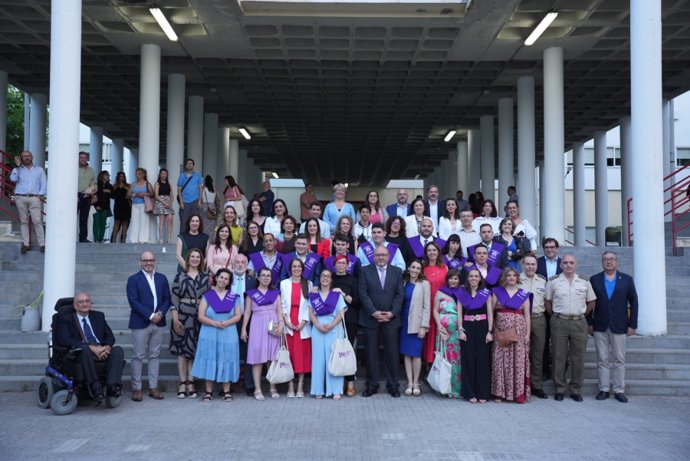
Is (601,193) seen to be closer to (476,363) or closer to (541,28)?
(541,28)

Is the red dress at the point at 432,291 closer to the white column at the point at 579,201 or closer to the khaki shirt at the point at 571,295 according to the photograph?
the khaki shirt at the point at 571,295

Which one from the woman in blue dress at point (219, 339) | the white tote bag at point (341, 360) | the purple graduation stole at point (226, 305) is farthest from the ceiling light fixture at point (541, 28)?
the purple graduation stole at point (226, 305)

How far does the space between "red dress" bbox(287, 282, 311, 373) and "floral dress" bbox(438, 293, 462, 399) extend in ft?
5.67

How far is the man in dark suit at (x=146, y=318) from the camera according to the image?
885 centimetres

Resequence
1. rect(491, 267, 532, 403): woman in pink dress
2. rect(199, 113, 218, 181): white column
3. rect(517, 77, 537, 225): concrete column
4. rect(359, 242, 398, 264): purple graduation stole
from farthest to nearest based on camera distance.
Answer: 1. rect(199, 113, 218, 181): white column
2. rect(517, 77, 537, 225): concrete column
3. rect(359, 242, 398, 264): purple graduation stole
4. rect(491, 267, 532, 403): woman in pink dress

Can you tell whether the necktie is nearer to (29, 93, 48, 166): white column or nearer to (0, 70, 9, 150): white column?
(0, 70, 9, 150): white column

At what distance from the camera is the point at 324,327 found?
912cm

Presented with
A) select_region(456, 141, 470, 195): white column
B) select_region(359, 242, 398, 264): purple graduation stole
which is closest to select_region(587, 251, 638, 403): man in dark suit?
select_region(359, 242, 398, 264): purple graduation stole

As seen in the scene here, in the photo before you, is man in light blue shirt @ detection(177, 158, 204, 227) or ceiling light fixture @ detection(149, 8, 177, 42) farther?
man in light blue shirt @ detection(177, 158, 204, 227)

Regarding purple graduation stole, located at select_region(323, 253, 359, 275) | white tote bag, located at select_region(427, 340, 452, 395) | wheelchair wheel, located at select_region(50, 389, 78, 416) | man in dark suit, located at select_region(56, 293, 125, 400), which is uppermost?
purple graduation stole, located at select_region(323, 253, 359, 275)

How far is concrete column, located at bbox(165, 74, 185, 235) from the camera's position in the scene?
19.5m

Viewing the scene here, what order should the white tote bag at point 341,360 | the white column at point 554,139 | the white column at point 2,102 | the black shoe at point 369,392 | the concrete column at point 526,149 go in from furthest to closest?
the white column at point 2,102 < the concrete column at point 526,149 < the white column at point 554,139 < the black shoe at point 369,392 < the white tote bag at point 341,360

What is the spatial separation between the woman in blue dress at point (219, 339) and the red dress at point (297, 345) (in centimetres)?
67

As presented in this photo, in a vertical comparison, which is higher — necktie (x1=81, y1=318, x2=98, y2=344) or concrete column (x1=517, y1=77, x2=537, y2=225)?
concrete column (x1=517, y1=77, x2=537, y2=225)
